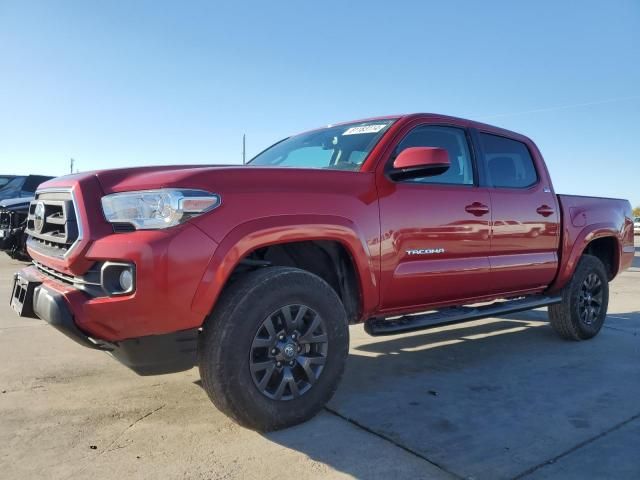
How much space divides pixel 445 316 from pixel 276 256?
147 centimetres

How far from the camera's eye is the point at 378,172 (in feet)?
11.3

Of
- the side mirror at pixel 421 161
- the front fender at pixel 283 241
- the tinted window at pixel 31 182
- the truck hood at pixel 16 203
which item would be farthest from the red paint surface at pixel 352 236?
the tinted window at pixel 31 182

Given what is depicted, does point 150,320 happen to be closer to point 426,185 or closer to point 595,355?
point 426,185

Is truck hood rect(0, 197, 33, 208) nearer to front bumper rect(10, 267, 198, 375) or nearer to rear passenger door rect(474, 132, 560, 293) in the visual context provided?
front bumper rect(10, 267, 198, 375)

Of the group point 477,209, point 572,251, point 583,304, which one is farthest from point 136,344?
point 583,304

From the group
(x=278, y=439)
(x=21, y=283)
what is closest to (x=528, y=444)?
(x=278, y=439)

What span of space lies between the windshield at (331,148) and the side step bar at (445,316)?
1088mm

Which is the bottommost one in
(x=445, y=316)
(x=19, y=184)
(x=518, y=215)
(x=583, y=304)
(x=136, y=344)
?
(x=583, y=304)

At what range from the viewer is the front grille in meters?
2.76

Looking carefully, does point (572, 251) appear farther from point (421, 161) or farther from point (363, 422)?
point (363, 422)

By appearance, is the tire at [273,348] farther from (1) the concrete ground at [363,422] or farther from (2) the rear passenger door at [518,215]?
(2) the rear passenger door at [518,215]

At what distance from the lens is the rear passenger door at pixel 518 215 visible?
14.1 ft

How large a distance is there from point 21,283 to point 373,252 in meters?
2.16

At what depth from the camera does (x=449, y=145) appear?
4.22 metres
